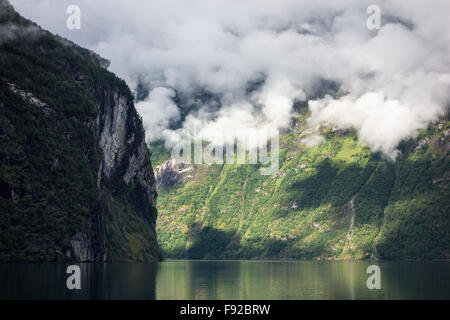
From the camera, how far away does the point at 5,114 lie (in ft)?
587

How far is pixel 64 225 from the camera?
175 meters

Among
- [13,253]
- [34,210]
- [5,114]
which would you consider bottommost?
[13,253]
